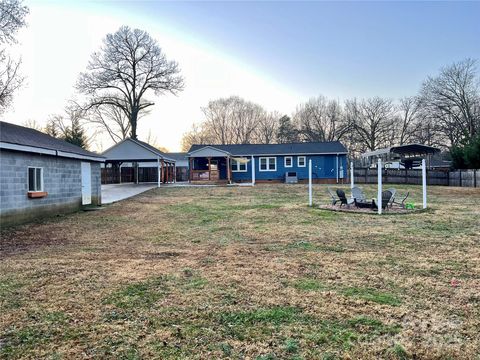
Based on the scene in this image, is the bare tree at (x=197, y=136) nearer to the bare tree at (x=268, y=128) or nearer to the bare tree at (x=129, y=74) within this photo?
the bare tree at (x=268, y=128)

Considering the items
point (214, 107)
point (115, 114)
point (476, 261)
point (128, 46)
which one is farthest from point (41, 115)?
point (476, 261)

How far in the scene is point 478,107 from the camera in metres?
38.0

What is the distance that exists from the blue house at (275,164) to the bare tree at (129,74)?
36.3 ft

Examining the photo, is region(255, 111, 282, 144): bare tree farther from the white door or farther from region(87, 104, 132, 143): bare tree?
the white door

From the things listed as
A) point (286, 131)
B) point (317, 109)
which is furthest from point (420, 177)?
point (317, 109)

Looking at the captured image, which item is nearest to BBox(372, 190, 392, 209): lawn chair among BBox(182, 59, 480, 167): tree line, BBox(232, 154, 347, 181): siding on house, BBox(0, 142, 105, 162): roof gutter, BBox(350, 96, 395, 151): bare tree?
BBox(0, 142, 105, 162): roof gutter

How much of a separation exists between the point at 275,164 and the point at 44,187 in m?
23.1

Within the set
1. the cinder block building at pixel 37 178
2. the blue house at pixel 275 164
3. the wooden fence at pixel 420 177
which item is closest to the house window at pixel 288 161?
→ the blue house at pixel 275 164

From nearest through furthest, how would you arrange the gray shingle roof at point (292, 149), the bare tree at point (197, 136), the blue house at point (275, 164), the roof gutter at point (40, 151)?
the roof gutter at point (40, 151) → the blue house at point (275, 164) → the gray shingle roof at point (292, 149) → the bare tree at point (197, 136)

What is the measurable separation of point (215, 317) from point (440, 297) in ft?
8.52

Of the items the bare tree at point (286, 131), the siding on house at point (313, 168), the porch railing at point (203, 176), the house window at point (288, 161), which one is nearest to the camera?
the porch railing at point (203, 176)

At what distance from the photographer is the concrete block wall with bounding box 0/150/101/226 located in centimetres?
987

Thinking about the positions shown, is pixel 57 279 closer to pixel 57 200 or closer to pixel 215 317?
pixel 215 317

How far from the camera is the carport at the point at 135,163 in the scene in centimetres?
2914
